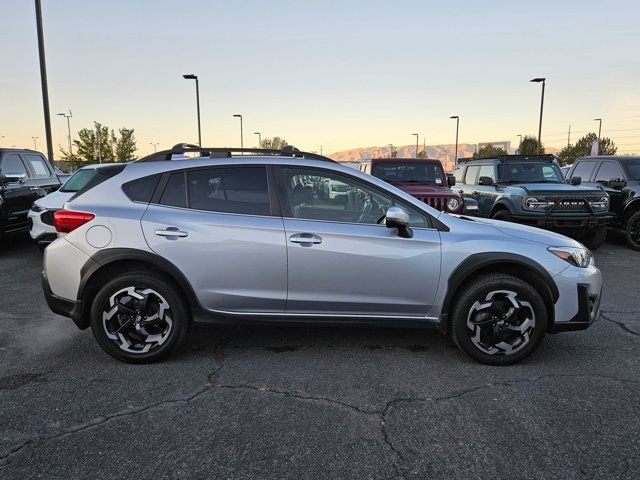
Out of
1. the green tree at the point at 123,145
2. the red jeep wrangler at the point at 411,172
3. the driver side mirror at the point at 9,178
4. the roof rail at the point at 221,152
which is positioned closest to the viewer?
the roof rail at the point at 221,152

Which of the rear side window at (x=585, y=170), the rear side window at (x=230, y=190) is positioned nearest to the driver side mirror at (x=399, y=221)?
the rear side window at (x=230, y=190)

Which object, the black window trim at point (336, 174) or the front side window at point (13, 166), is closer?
the black window trim at point (336, 174)

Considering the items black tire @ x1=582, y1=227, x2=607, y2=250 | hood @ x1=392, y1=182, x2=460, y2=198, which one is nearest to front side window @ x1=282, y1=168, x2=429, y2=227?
hood @ x1=392, y1=182, x2=460, y2=198

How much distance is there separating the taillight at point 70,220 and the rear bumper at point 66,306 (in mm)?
444

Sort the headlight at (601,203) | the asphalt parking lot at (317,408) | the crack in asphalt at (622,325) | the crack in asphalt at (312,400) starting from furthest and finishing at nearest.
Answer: the headlight at (601,203)
the crack in asphalt at (622,325)
the crack in asphalt at (312,400)
the asphalt parking lot at (317,408)

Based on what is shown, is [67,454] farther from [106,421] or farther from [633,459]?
[633,459]

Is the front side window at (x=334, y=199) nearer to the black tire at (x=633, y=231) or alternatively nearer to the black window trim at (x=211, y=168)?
the black window trim at (x=211, y=168)

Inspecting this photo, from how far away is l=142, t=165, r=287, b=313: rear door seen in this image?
3.72m

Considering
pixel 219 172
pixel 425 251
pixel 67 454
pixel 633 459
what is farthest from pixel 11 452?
pixel 633 459

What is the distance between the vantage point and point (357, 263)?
3.71 metres

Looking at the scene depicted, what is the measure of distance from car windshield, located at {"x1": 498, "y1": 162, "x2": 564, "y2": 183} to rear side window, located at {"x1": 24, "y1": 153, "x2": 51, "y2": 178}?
9.96 m

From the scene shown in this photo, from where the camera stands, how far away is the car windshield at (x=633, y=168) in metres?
9.98

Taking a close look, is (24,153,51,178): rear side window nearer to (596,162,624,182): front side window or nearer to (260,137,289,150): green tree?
(596,162,624,182): front side window

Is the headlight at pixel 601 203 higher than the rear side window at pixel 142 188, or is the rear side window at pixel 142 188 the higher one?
the rear side window at pixel 142 188
